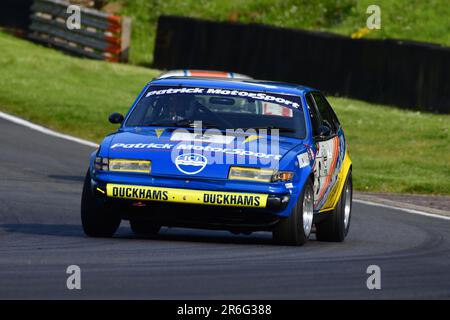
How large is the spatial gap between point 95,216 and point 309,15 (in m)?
26.0

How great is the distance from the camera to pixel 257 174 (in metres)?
10.4

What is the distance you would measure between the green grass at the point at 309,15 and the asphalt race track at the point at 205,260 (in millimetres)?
19113

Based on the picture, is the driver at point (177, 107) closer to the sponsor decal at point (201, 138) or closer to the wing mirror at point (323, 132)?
the sponsor decal at point (201, 138)

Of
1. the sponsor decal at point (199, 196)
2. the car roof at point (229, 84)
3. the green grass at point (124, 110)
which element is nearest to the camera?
the sponsor decal at point (199, 196)

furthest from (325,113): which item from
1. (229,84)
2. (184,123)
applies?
(184,123)

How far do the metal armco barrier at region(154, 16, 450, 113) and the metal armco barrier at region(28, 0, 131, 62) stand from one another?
1.54 meters

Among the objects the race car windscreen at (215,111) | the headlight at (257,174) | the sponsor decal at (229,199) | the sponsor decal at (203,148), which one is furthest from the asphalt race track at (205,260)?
the race car windscreen at (215,111)

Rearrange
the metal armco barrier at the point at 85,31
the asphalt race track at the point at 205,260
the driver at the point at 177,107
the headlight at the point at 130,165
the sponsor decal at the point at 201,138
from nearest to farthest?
the asphalt race track at the point at 205,260, the headlight at the point at 130,165, the sponsor decal at the point at 201,138, the driver at the point at 177,107, the metal armco barrier at the point at 85,31

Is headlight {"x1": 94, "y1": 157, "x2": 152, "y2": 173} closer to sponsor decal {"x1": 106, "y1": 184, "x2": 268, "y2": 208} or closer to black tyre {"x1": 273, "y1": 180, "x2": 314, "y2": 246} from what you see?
sponsor decal {"x1": 106, "y1": 184, "x2": 268, "y2": 208}

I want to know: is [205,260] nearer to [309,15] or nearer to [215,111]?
[215,111]

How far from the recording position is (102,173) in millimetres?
10484

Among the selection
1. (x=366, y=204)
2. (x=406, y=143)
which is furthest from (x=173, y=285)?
(x=406, y=143)

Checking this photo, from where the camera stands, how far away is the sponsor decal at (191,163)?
1034cm

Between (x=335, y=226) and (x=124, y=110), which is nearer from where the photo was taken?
(x=335, y=226)
